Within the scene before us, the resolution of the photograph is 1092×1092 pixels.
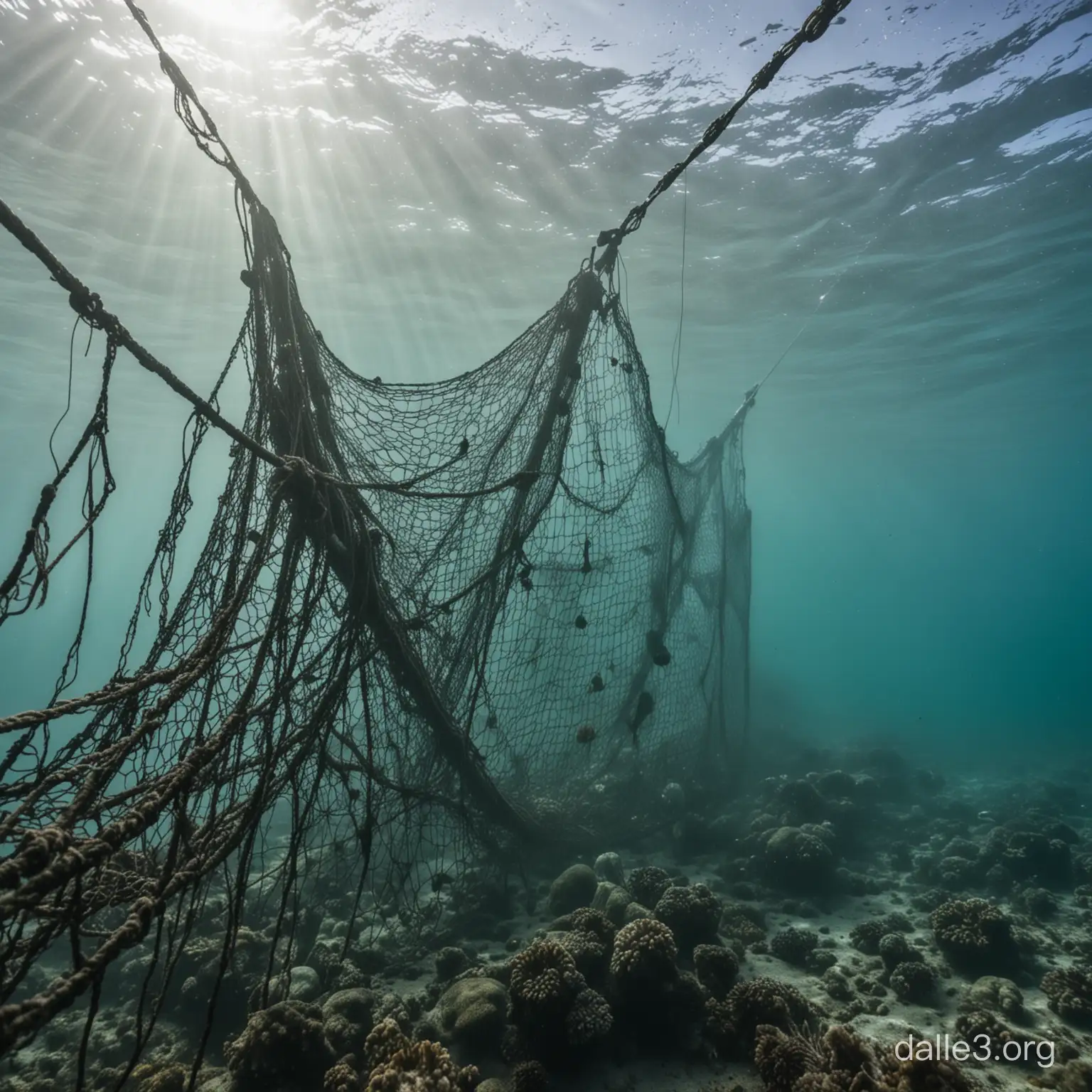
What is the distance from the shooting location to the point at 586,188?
17.0m

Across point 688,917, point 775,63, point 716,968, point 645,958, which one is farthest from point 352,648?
point 688,917

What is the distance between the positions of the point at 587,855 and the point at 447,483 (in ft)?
26.3

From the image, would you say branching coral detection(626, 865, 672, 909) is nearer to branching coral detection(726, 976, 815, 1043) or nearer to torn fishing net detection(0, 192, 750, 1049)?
torn fishing net detection(0, 192, 750, 1049)

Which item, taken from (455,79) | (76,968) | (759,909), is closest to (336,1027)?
(76,968)

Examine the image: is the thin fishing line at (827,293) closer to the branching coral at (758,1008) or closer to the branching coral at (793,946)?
Result: the branching coral at (793,946)

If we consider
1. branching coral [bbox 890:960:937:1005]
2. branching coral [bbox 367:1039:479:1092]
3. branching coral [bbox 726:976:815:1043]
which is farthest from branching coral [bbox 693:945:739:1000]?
branching coral [bbox 367:1039:479:1092]

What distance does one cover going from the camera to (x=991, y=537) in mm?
153750

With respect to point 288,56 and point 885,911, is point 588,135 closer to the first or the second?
point 288,56

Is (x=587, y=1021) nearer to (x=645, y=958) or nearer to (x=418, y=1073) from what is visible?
(x=645, y=958)

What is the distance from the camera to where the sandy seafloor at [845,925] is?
5516 millimetres

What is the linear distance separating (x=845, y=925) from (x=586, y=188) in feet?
62.7

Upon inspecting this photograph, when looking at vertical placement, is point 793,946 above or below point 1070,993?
below

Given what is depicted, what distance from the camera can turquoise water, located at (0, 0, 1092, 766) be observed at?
12.2m

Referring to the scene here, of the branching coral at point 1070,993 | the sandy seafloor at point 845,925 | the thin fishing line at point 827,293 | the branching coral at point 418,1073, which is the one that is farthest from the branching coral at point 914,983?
the thin fishing line at point 827,293
